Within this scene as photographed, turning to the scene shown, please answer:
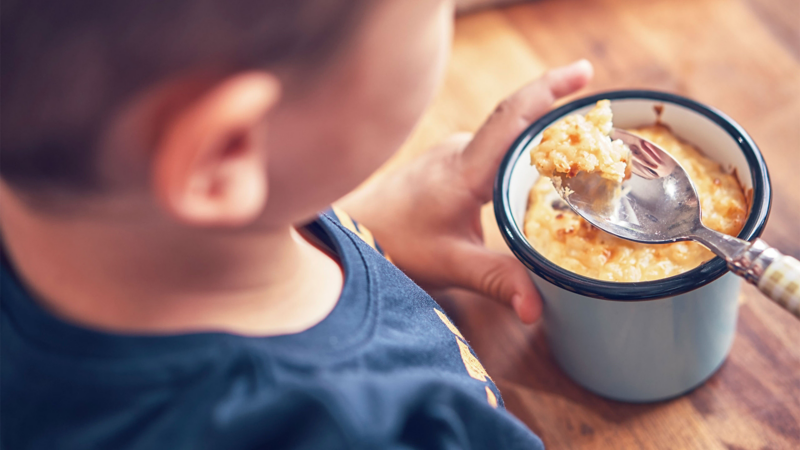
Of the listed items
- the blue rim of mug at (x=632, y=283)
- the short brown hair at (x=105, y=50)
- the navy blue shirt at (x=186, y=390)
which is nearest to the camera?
the short brown hair at (x=105, y=50)

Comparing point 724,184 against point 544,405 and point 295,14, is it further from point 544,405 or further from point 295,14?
point 295,14

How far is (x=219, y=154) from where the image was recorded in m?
0.26

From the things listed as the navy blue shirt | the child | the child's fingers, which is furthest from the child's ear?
the child's fingers

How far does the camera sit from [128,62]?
23 cm

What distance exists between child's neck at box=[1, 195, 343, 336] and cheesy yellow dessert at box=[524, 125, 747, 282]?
0.75 ft

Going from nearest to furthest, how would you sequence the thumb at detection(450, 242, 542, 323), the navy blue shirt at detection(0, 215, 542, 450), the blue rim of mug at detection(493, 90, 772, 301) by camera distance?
the navy blue shirt at detection(0, 215, 542, 450) → the blue rim of mug at detection(493, 90, 772, 301) → the thumb at detection(450, 242, 542, 323)

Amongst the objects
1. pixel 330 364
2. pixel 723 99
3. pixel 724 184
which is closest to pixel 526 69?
pixel 723 99

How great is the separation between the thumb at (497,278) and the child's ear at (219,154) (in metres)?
0.33

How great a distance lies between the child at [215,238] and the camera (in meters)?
0.24

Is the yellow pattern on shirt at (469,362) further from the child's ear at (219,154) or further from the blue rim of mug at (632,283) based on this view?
the child's ear at (219,154)

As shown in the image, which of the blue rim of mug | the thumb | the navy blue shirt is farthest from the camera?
the thumb

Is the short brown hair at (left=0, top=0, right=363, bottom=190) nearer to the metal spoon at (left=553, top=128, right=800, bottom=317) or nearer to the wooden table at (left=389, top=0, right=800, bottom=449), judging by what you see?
the metal spoon at (left=553, top=128, right=800, bottom=317)

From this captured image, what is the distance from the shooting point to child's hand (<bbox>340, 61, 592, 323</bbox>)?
61cm

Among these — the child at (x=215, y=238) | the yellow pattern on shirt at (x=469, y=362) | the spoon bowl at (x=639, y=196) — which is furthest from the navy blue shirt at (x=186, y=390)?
the spoon bowl at (x=639, y=196)
